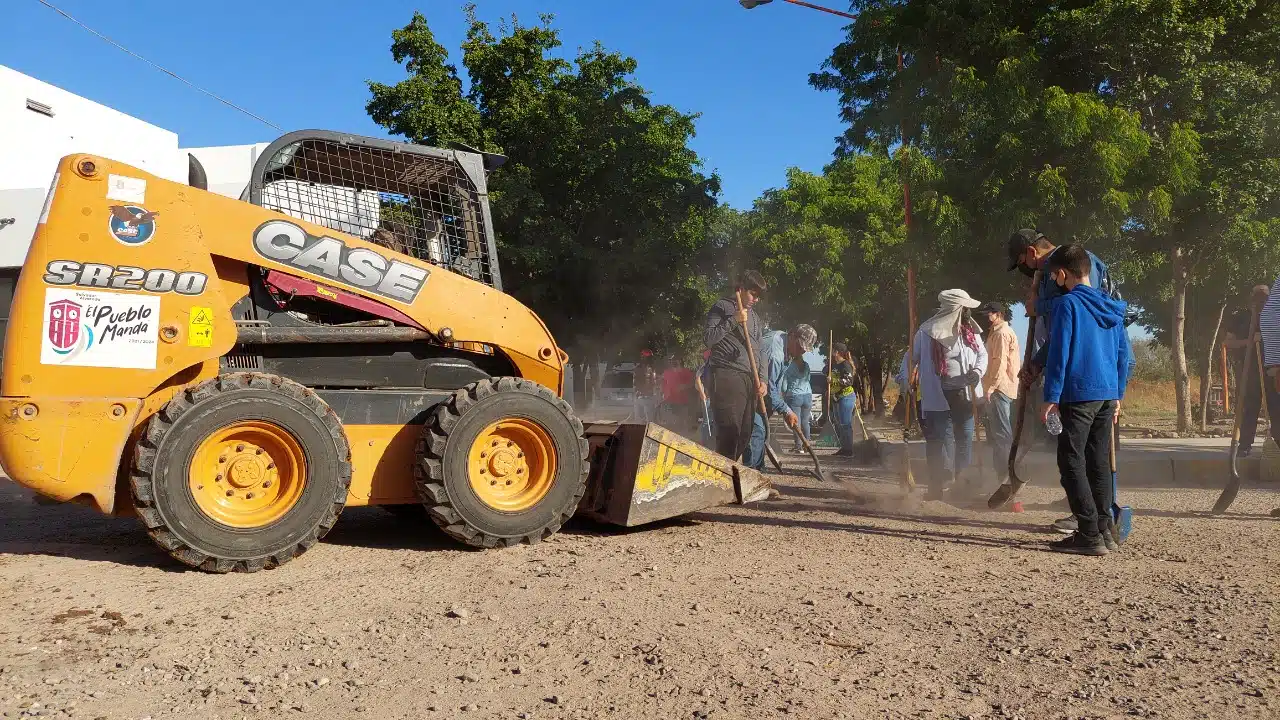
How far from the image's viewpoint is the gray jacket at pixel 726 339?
7320mm

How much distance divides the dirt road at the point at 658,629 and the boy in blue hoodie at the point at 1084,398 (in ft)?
0.85

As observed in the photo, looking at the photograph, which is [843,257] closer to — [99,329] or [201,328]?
[201,328]

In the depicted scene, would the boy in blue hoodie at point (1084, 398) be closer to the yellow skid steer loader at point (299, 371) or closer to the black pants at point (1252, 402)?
the yellow skid steer loader at point (299, 371)

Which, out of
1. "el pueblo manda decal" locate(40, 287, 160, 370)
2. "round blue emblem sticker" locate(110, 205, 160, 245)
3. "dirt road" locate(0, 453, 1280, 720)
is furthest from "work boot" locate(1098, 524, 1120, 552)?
"round blue emblem sticker" locate(110, 205, 160, 245)

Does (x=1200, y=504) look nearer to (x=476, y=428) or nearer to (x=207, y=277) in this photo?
(x=476, y=428)

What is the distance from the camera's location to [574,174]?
25.0 m

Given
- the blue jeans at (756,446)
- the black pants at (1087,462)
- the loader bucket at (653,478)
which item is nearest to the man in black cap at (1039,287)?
the black pants at (1087,462)

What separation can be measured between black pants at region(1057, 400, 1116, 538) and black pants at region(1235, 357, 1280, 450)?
2489 mm

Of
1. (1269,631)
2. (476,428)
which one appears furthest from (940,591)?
(476,428)

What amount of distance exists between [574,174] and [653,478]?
2006cm

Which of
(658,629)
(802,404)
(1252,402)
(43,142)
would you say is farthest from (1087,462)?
(43,142)

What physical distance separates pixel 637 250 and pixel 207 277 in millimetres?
19808

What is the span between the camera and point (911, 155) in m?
13.5

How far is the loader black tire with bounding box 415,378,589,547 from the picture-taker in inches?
208
